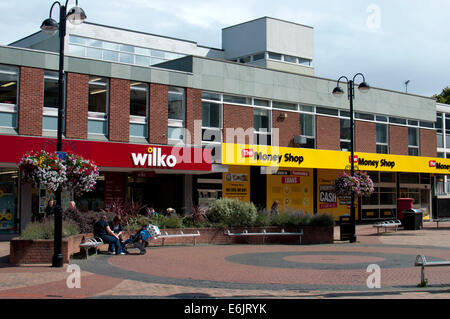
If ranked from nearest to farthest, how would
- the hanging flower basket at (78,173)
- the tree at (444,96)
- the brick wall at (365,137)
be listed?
the hanging flower basket at (78,173) < the brick wall at (365,137) < the tree at (444,96)

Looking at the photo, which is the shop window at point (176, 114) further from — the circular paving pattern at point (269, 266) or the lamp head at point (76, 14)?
the lamp head at point (76, 14)

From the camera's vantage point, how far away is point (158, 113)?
2656 cm

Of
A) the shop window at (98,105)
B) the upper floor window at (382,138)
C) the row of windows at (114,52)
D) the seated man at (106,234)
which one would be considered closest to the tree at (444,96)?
the upper floor window at (382,138)

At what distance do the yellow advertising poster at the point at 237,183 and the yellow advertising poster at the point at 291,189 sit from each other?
1496 mm

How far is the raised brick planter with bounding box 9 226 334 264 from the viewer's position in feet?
48.5

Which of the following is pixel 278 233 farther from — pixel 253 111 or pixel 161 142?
pixel 253 111

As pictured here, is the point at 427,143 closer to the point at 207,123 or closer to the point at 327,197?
the point at 327,197

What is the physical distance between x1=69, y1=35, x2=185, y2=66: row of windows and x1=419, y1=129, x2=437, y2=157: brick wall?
734 inches

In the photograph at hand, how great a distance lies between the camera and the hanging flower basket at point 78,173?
15.1m

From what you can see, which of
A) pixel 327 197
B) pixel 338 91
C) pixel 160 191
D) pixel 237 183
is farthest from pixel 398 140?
pixel 160 191

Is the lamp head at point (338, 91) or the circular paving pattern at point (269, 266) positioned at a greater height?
the lamp head at point (338, 91)

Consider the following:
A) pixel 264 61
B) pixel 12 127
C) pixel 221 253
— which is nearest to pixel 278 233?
pixel 221 253

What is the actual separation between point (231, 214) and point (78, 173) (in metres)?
8.38

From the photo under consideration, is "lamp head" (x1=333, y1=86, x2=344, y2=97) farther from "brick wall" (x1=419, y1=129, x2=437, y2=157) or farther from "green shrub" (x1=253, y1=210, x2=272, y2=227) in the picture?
"brick wall" (x1=419, y1=129, x2=437, y2=157)
